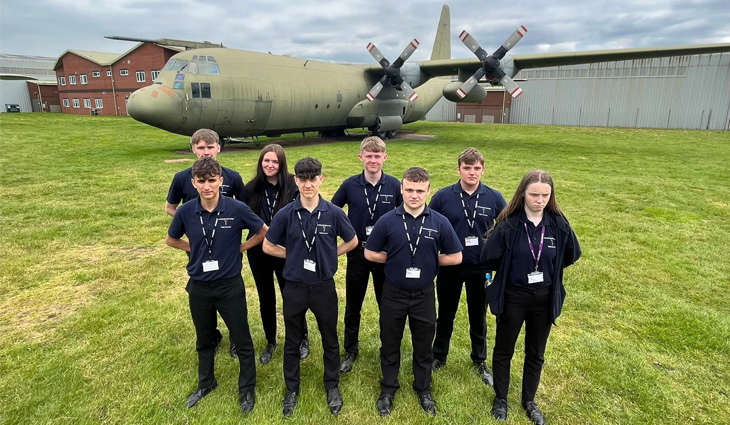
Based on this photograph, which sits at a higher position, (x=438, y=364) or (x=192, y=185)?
(x=192, y=185)

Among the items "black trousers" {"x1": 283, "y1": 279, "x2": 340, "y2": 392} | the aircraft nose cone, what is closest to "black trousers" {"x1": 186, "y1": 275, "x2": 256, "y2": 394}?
"black trousers" {"x1": 283, "y1": 279, "x2": 340, "y2": 392}

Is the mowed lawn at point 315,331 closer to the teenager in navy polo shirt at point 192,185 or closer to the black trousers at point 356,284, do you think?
the black trousers at point 356,284

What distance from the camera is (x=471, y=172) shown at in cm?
353

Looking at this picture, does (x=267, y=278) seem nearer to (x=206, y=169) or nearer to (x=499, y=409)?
(x=206, y=169)

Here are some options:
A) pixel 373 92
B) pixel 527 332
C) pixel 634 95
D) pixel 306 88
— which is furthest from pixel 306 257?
pixel 634 95

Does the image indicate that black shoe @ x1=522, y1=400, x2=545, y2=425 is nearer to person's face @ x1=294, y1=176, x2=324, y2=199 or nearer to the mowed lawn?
the mowed lawn

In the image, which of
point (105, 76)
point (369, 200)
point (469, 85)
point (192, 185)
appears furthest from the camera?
point (105, 76)

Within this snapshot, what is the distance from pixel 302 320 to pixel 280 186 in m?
1.33

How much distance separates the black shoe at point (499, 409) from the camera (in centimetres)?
326

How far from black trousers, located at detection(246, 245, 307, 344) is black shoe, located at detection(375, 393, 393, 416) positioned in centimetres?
94

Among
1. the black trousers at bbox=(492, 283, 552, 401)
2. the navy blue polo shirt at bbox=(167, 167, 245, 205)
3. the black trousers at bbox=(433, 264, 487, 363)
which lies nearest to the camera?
the black trousers at bbox=(492, 283, 552, 401)

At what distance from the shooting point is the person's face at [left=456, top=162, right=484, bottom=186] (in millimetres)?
3514

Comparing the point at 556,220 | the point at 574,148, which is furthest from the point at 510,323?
the point at 574,148

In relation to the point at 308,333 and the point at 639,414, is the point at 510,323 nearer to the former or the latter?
the point at 639,414
